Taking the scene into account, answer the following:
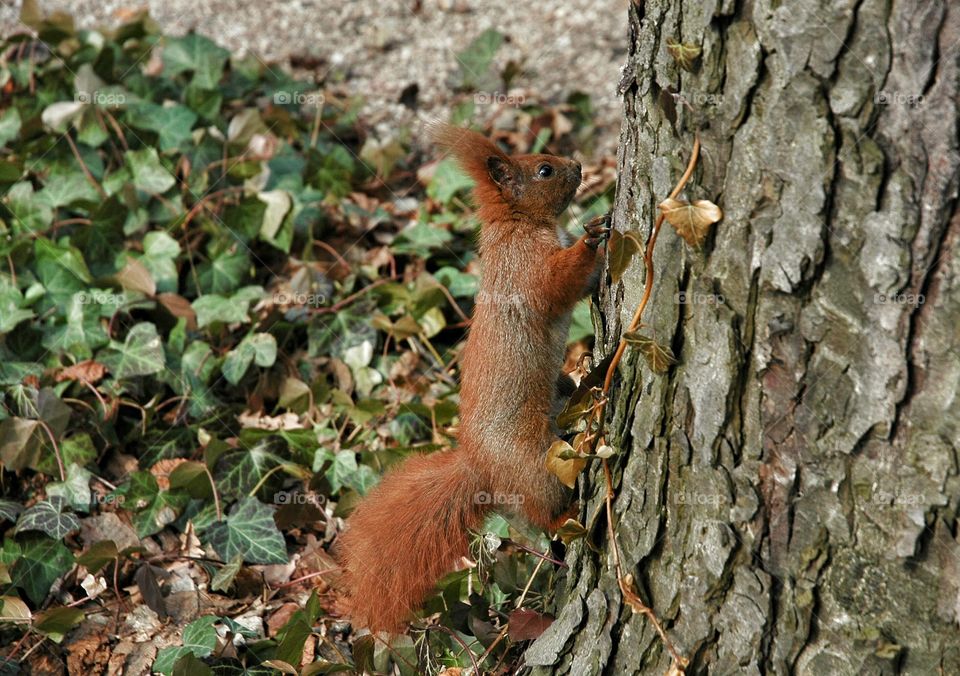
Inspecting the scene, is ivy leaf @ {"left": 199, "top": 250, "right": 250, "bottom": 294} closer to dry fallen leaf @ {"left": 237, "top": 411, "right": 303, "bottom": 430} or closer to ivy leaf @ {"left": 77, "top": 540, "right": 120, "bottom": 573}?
dry fallen leaf @ {"left": 237, "top": 411, "right": 303, "bottom": 430}

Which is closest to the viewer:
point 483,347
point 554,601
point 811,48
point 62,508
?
point 811,48

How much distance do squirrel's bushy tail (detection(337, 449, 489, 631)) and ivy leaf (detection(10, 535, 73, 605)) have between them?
2.39 feet

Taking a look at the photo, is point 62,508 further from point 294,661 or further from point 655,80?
point 655,80

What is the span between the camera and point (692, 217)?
1.55 metres

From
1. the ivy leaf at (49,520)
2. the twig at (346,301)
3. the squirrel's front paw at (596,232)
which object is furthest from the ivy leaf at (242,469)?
the squirrel's front paw at (596,232)

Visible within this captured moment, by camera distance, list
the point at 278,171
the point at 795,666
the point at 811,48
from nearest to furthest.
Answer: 1. the point at 811,48
2. the point at 795,666
3. the point at 278,171

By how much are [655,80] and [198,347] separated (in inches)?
77.3

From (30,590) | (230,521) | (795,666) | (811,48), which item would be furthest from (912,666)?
(30,590)

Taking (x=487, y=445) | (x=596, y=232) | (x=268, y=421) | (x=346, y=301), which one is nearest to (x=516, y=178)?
(x=596, y=232)

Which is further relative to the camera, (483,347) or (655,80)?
(483,347)

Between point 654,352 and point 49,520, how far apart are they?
1.71 m

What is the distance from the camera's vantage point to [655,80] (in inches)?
64.7

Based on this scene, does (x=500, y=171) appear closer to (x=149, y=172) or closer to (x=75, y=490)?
(x=75, y=490)

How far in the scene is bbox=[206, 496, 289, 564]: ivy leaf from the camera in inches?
101
